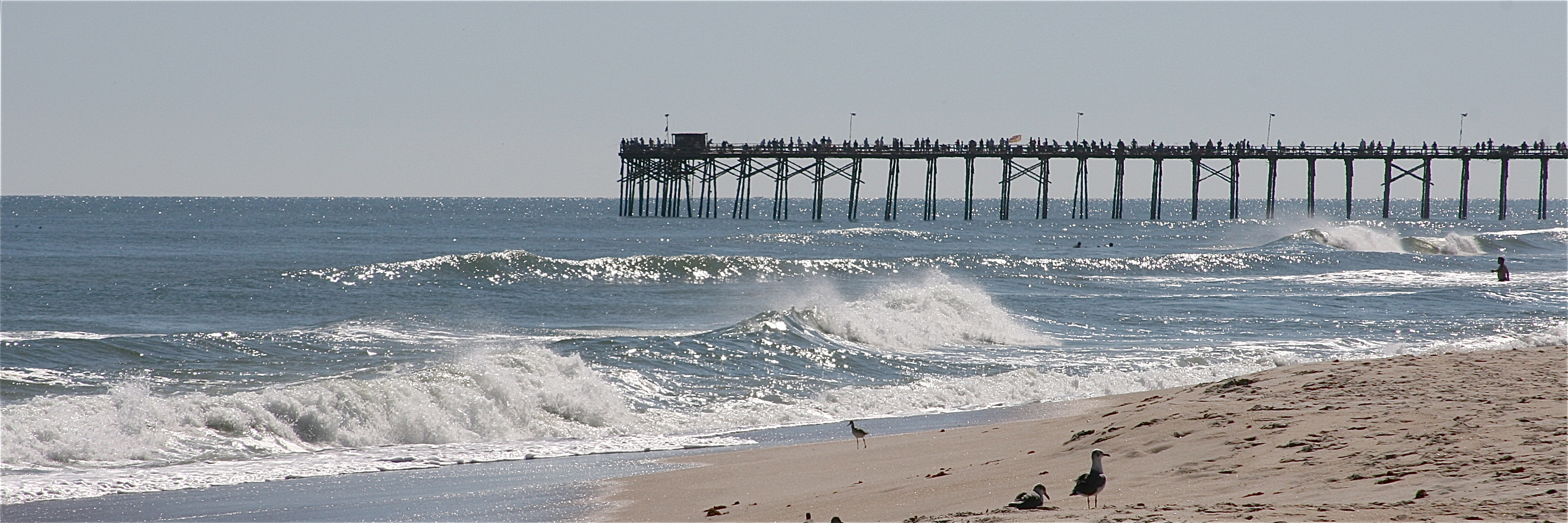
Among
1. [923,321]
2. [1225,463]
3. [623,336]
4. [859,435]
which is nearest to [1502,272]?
[923,321]

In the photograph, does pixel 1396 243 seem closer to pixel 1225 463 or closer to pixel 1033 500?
pixel 1225 463

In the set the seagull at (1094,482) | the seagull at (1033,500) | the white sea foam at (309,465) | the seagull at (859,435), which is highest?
the seagull at (1094,482)

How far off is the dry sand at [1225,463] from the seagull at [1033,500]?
0.10 meters

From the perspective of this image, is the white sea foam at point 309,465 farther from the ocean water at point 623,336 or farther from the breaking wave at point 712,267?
the breaking wave at point 712,267

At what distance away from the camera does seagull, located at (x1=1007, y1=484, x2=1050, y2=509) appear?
6465 mm

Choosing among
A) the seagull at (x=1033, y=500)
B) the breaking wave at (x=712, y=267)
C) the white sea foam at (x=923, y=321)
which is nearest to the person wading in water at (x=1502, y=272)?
the breaking wave at (x=712, y=267)

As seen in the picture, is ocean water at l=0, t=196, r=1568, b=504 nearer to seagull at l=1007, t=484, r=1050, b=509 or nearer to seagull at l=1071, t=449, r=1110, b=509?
seagull at l=1007, t=484, r=1050, b=509

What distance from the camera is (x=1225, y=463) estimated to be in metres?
7.51

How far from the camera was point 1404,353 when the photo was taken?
57.0ft

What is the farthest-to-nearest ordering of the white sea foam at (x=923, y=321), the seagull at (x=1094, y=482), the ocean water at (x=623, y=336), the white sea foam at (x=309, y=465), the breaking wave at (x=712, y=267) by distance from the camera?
the breaking wave at (x=712, y=267) < the white sea foam at (x=923, y=321) < the ocean water at (x=623, y=336) < the white sea foam at (x=309, y=465) < the seagull at (x=1094, y=482)

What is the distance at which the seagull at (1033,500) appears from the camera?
21.2 ft

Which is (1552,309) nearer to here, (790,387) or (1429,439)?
(790,387)

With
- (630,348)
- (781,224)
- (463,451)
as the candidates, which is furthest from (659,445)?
(781,224)

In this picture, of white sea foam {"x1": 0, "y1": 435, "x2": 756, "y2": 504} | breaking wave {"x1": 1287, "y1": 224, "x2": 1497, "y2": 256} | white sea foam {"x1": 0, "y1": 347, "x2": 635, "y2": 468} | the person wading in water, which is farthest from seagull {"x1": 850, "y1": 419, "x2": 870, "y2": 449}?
breaking wave {"x1": 1287, "y1": 224, "x2": 1497, "y2": 256}
